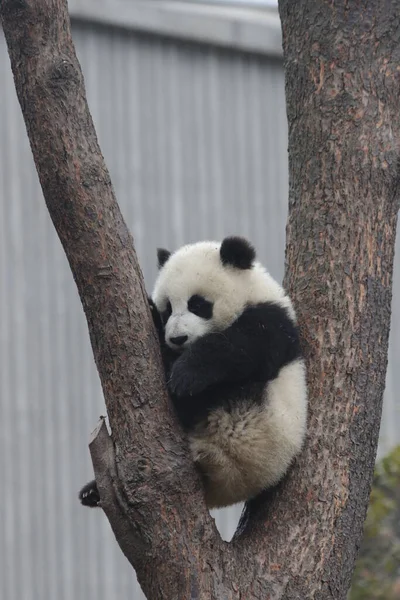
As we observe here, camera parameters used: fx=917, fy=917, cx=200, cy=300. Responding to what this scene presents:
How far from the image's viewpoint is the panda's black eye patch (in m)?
3.83

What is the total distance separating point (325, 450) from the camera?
3305mm

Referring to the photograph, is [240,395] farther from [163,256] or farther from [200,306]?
[163,256]

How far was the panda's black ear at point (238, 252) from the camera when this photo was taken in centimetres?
387

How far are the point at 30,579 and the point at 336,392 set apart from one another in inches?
183

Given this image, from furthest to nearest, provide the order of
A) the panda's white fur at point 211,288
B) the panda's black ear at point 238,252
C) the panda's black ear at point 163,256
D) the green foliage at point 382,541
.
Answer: the green foliage at point 382,541, the panda's black ear at point 163,256, the panda's black ear at point 238,252, the panda's white fur at point 211,288

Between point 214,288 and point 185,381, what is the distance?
2.44 feet

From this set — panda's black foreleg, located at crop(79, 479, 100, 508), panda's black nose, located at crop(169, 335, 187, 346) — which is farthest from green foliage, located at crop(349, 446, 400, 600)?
panda's black foreleg, located at crop(79, 479, 100, 508)

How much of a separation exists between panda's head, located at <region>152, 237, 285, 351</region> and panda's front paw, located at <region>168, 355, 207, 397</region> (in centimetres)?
41

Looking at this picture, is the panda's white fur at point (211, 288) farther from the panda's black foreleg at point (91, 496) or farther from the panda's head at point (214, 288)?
the panda's black foreleg at point (91, 496)

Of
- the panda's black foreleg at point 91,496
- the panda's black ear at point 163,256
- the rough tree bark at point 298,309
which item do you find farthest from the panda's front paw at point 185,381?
the panda's black ear at point 163,256

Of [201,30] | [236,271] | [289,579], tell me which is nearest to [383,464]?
[236,271]

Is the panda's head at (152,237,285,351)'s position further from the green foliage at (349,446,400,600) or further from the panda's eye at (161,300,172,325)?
the green foliage at (349,446,400,600)

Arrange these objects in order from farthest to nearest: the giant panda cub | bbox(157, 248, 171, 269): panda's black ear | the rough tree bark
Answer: bbox(157, 248, 171, 269): panda's black ear, the giant panda cub, the rough tree bark

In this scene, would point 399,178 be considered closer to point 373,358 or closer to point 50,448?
point 373,358
